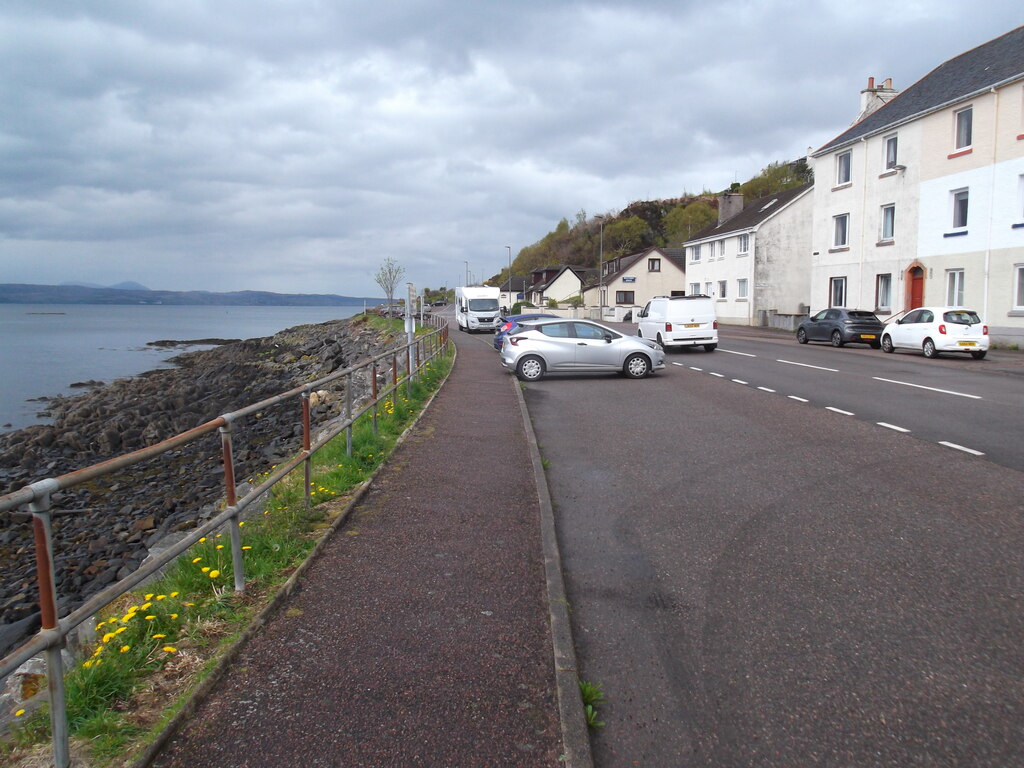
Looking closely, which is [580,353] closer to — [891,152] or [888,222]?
[888,222]

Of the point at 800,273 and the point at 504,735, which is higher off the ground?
the point at 800,273

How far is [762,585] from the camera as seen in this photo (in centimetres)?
509

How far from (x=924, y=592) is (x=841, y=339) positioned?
25.9 meters

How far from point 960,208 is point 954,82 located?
5.25 meters

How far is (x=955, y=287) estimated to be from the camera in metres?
29.0

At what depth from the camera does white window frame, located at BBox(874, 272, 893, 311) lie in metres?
33.0

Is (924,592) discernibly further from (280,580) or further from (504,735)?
(280,580)

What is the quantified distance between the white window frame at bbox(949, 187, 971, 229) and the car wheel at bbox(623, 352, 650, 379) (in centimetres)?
1689

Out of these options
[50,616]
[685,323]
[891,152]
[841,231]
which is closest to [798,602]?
[50,616]

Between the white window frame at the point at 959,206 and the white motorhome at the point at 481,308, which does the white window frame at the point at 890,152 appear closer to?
the white window frame at the point at 959,206

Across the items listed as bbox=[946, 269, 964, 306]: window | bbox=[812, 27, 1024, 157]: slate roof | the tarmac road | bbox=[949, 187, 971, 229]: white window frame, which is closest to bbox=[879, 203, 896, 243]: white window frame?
bbox=[812, 27, 1024, 157]: slate roof

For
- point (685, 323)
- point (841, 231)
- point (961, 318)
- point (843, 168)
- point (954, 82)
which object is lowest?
point (685, 323)

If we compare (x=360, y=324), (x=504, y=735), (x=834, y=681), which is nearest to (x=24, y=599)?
(x=504, y=735)

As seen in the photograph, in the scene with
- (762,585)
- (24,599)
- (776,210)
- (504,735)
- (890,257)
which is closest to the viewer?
(504,735)
